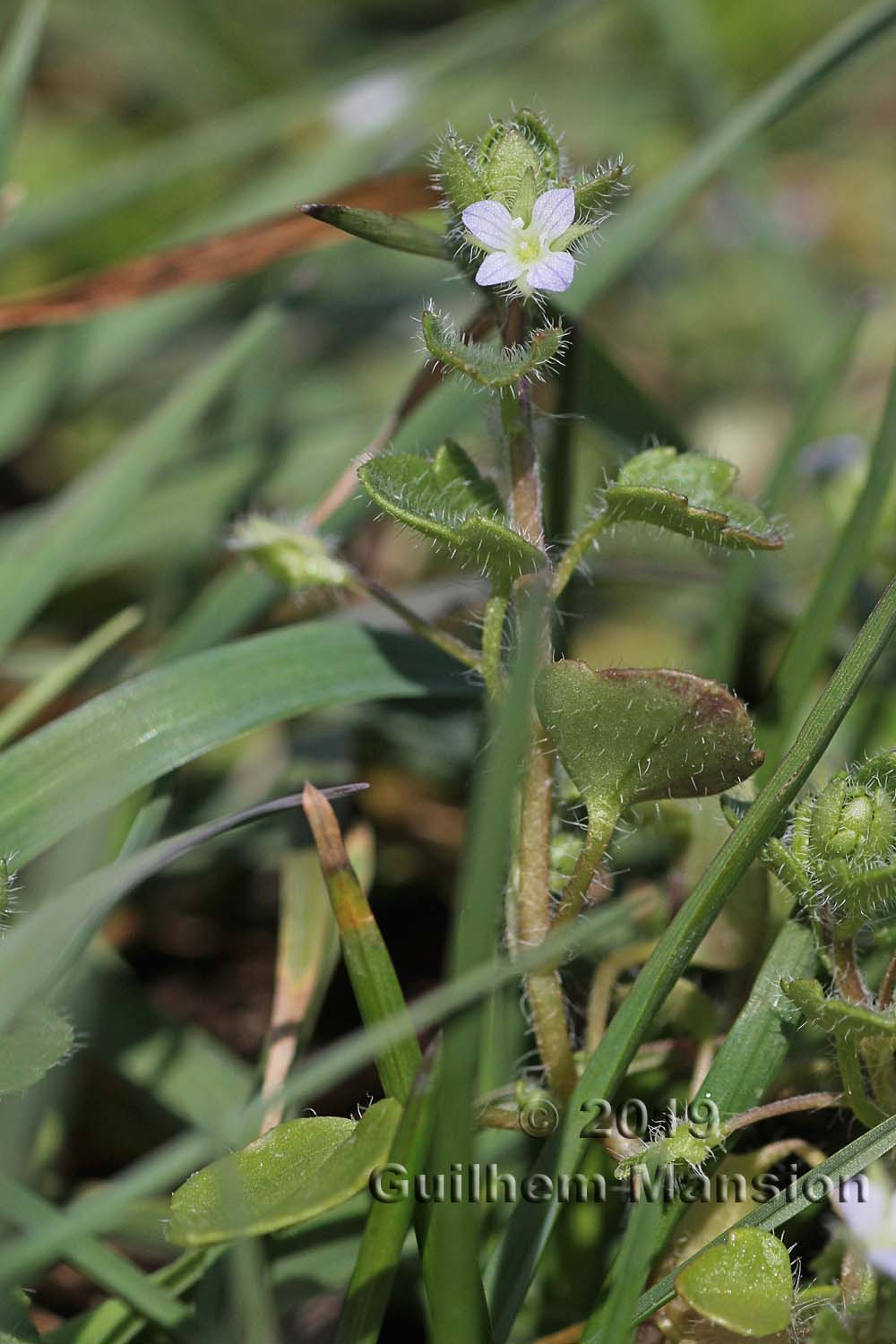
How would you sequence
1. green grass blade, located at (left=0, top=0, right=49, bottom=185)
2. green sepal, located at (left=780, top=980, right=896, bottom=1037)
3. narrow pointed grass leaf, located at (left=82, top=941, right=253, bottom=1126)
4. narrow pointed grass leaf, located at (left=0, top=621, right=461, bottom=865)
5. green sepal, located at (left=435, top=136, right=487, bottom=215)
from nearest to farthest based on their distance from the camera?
green sepal, located at (left=780, top=980, right=896, bottom=1037) < green sepal, located at (left=435, top=136, right=487, bottom=215) < narrow pointed grass leaf, located at (left=0, top=621, right=461, bottom=865) < narrow pointed grass leaf, located at (left=82, top=941, right=253, bottom=1126) < green grass blade, located at (left=0, top=0, right=49, bottom=185)

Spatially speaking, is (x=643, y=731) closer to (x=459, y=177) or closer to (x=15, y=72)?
(x=459, y=177)

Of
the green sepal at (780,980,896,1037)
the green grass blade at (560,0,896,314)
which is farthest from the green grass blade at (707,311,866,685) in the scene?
the green sepal at (780,980,896,1037)

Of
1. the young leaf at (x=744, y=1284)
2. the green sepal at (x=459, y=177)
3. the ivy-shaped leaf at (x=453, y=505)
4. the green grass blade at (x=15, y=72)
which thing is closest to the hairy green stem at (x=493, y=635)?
the ivy-shaped leaf at (x=453, y=505)

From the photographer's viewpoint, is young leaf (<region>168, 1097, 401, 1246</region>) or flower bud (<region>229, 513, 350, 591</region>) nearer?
young leaf (<region>168, 1097, 401, 1246</region>)

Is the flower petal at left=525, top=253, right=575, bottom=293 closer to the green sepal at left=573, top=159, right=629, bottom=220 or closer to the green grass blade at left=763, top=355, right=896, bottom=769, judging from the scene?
the green sepal at left=573, top=159, right=629, bottom=220

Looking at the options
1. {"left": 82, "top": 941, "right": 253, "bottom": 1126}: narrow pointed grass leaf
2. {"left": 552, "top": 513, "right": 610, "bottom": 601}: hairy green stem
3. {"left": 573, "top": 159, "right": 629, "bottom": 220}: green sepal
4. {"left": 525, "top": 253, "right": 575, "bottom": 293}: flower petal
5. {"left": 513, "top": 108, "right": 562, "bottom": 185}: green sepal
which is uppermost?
{"left": 513, "top": 108, "right": 562, "bottom": 185}: green sepal

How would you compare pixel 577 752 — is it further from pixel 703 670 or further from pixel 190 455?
pixel 190 455

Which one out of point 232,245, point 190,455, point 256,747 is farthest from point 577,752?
point 190,455

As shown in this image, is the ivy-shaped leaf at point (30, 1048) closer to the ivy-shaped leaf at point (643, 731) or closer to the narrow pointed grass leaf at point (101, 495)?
the ivy-shaped leaf at point (643, 731)
